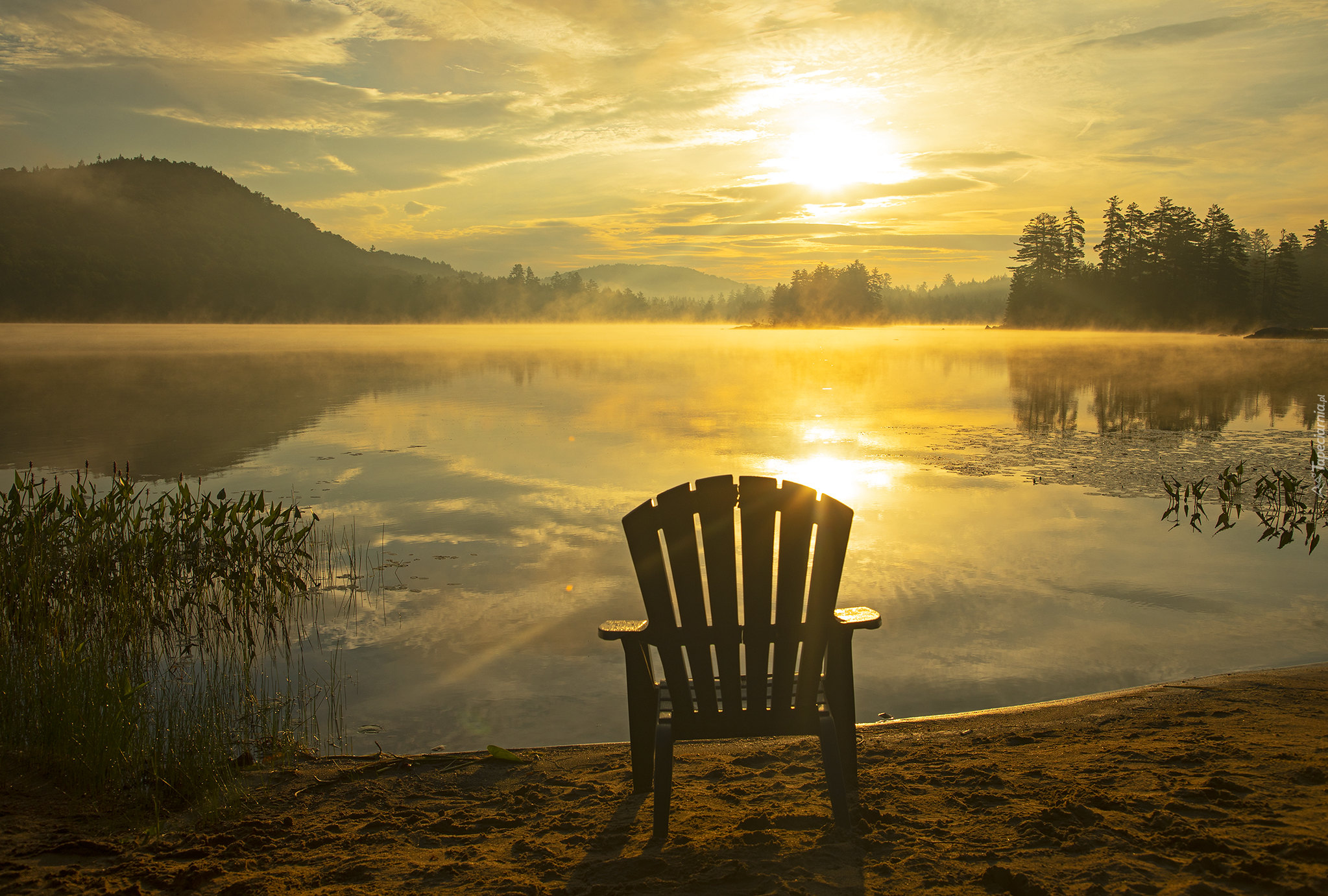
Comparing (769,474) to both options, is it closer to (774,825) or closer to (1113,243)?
(774,825)

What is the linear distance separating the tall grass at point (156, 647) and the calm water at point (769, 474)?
1.79 feet

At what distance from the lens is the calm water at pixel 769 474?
5.96 meters

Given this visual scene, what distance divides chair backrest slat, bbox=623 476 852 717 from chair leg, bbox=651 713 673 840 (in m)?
0.10

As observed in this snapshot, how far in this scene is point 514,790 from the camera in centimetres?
410

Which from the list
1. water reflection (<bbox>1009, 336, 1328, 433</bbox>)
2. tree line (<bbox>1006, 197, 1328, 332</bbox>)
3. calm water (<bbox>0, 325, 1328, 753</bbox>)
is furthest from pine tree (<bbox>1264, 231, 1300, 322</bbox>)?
calm water (<bbox>0, 325, 1328, 753</bbox>)

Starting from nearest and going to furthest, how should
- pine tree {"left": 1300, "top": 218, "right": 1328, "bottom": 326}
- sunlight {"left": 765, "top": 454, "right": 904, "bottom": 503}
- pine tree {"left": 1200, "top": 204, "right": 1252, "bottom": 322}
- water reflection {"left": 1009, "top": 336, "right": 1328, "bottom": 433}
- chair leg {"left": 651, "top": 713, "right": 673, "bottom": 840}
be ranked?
chair leg {"left": 651, "top": 713, "right": 673, "bottom": 840}, sunlight {"left": 765, "top": 454, "right": 904, "bottom": 503}, water reflection {"left": 1009, "top": 336, "right": 1328, "bottom": 433}, pine tree {"left": 1200, "top": 204, "right": 1252, "bottom": 322}, pine tree {"left": 1300, "top": 218, "right": 1328, "bottom": 326}

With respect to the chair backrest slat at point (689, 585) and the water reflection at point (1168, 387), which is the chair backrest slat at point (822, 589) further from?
the water reflection at point (1168, 387)

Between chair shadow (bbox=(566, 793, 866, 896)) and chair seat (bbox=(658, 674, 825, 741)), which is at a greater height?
chair seat (bbox=(658, 674, 825, 741))

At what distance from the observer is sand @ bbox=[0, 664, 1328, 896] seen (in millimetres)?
3080

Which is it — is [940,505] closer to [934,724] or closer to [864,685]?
[864,685]

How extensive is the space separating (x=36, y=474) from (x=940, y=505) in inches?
574

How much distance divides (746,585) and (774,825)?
1.01 metres

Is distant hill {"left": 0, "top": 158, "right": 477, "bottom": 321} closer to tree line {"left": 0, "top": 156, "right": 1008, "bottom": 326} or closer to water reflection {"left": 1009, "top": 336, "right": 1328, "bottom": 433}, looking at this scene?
tree line {"left": 0, "top": 156, "right": 1008, "bottom": 326}

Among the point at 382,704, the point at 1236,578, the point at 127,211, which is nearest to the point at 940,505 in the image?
the point at 1236,578
